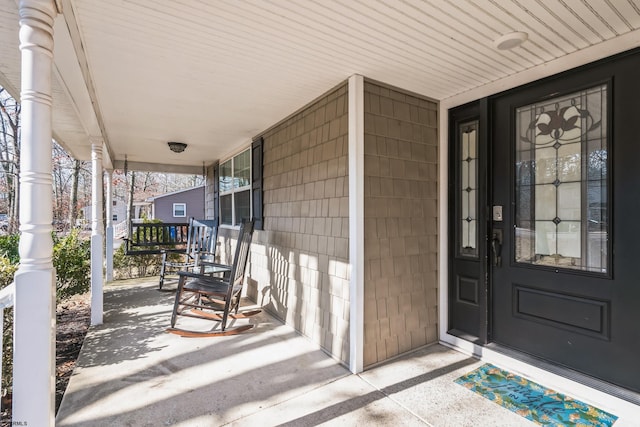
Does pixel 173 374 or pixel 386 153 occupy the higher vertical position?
pixel 386 153

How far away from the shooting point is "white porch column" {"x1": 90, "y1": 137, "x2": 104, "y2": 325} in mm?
3574

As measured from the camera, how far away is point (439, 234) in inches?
123

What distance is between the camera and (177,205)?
18219mm

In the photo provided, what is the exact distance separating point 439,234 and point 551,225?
93cm

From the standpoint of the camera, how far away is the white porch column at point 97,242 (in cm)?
357

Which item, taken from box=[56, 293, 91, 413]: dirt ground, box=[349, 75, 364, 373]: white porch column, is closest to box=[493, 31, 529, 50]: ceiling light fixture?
box=[349, 75, 364, 373]: white porch column

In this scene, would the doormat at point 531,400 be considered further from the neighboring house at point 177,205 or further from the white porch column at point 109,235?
the neighboring house at point 177,205

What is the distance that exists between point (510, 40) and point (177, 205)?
1861 cm

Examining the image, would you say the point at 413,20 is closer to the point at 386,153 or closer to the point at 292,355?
the point at 386,153

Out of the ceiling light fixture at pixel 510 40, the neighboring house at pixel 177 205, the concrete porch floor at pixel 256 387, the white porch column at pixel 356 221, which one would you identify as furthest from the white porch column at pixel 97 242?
the neighboring house at pixel 177 205

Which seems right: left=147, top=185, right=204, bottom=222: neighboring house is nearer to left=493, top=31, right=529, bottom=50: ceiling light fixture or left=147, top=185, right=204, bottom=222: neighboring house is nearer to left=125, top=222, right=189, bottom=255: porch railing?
left=125, top=222, right=189, bottom=255: porch railing

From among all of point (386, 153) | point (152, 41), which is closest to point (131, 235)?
point (152, 41)

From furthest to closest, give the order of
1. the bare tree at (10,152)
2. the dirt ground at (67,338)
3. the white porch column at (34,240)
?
the bare tree at (10,152)
the dirt ground at (67,338)
the white porch column at (34,240)

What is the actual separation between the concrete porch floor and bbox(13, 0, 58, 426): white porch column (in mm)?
749
